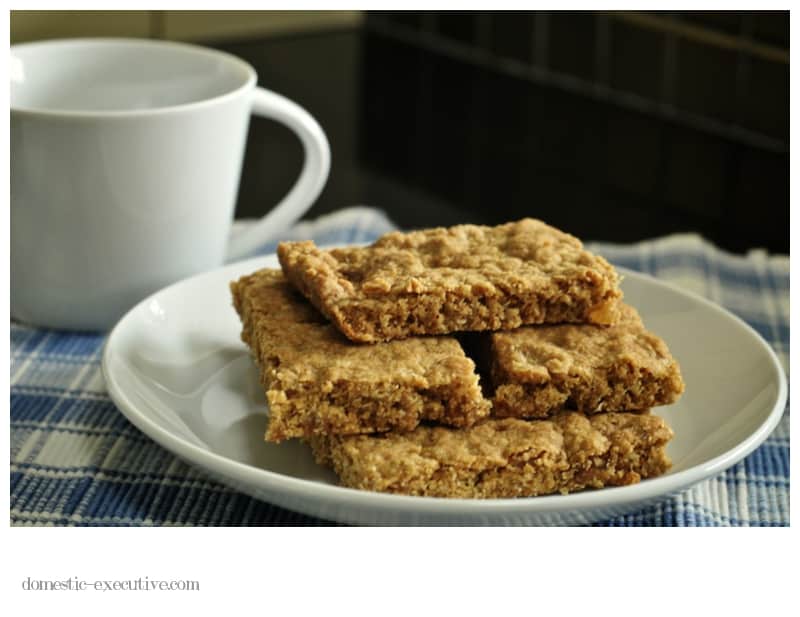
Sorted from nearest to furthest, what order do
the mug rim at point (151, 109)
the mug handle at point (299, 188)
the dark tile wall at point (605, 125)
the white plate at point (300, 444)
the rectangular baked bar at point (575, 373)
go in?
the white plate at point (300, 444) < the rectangular baked bar at point (575, 373) < the mug rim at point (151, 109) < the mug handle at point (299, 188) < the dark tile wall at point (605, 125)

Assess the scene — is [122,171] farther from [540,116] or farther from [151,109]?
[540,116]

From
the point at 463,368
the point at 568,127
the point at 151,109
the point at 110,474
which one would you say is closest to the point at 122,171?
the point at 151,109

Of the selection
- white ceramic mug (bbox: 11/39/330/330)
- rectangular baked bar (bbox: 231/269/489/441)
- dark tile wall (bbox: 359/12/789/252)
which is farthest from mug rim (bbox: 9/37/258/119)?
dark tile wall (bbox: 359/12/789/252)

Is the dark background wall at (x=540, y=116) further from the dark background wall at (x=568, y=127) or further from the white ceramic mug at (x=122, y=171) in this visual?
the white ceramic mug at (x=122, y=171)

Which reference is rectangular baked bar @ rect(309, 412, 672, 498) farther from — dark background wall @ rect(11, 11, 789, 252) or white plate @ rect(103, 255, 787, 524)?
dark background wall @ rect(11, 11, 789, 252)

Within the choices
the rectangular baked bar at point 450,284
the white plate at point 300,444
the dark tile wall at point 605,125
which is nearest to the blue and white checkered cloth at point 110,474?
the white plate at point 300,444
